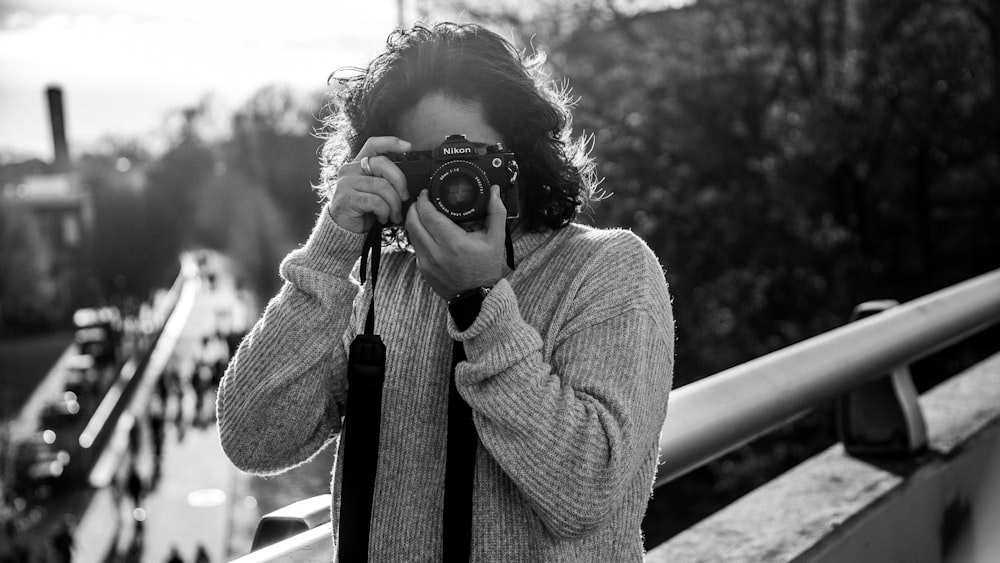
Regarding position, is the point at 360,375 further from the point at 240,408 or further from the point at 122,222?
the point at 122,222

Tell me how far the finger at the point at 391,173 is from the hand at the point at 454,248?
2.0 inches

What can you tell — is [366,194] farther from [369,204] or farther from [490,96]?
[490,96]

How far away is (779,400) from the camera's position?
2135mm

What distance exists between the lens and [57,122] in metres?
70.2

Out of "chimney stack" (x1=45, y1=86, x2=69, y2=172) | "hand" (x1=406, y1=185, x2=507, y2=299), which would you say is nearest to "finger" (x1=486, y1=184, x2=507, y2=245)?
"hand" (x1=406, y1=185, x2=507, y2=299)

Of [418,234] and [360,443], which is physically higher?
[418,234]

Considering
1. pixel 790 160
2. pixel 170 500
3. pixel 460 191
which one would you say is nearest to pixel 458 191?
pixel 460 191


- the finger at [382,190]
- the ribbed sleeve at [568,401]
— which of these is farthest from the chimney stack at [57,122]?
the ribbed sleeve at [568,401]

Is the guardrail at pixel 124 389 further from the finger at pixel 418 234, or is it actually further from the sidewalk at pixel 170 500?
the finger at pixel 418 234

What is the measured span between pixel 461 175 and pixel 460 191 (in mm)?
21

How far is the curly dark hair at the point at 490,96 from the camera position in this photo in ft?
4.79

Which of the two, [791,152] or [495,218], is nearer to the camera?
[495,218]

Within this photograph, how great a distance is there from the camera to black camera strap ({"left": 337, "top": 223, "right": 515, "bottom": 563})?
1.36 m

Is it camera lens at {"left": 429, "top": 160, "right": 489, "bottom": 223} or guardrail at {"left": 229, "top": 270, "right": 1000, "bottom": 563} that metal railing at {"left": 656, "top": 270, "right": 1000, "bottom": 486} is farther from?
camera lens at {"left": 429, "top": 160, "right": 489, "bottom": 223}
